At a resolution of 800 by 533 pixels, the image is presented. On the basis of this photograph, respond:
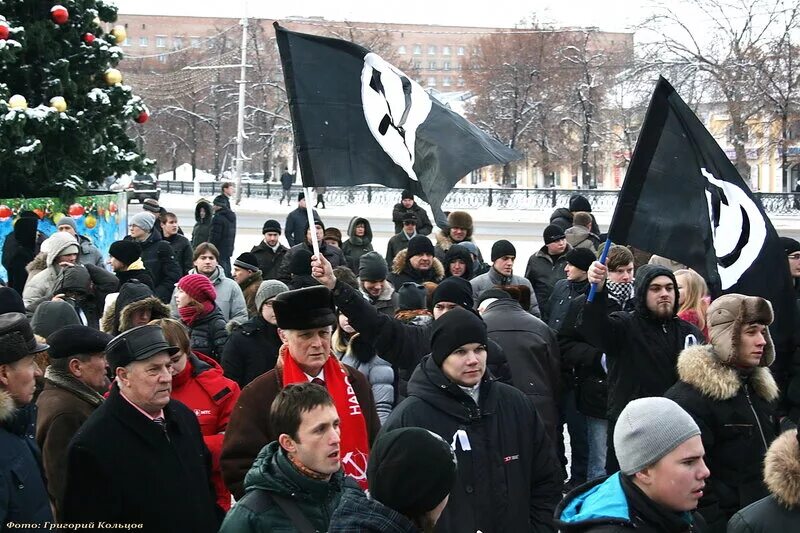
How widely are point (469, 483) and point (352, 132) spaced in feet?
7.48

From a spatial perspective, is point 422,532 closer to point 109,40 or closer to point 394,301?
point 394,301

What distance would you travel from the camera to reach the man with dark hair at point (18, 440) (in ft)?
13.7

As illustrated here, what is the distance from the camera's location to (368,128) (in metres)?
6.17

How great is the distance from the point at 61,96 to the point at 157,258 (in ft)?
15.8

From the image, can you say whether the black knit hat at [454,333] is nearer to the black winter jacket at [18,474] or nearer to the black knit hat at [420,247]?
the black winter jacket at [18,474]

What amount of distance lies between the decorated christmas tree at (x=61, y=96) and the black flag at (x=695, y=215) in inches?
446

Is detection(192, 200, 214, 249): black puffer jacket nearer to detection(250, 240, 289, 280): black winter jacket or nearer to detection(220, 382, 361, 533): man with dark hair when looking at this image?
detection(250, 240, 289, 280): black winter jacket

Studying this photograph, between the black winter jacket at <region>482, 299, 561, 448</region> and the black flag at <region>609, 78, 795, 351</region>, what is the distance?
1.40 metres

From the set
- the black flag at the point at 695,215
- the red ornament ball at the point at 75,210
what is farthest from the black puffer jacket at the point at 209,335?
the red ornament ball at the point at 75,210

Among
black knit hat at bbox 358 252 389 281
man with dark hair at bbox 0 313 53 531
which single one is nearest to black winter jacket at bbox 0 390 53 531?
man with dark hair at bbox 0 313 53 531

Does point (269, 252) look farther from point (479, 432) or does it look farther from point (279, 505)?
point (279, 505)

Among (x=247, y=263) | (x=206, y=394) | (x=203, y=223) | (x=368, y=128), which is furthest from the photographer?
(x=203, y=223)

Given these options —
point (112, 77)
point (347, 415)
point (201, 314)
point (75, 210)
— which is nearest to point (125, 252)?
point (201, 314)

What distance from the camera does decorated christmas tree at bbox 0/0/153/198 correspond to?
1537 centimetres
